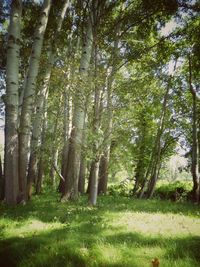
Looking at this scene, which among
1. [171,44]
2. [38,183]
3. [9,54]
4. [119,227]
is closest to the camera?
[119,227]

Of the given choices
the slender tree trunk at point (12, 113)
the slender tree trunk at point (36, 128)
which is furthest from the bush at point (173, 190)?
the slender tree trunk at point (12, 113)

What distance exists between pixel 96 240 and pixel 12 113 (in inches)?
266

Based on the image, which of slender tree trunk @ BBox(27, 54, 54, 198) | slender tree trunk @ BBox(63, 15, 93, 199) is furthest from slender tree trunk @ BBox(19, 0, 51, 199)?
slender tree trunk @ BBox(63, 15, 93, 199)

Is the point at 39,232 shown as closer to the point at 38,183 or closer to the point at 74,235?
the point at 74,235

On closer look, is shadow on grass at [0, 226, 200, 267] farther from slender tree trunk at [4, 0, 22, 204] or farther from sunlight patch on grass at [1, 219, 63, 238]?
slender tree trunk at [4, 0, 22, 204]

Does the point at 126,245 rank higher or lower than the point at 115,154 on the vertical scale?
lower

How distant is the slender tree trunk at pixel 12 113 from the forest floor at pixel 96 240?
203 cm

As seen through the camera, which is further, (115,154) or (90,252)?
(115,154)

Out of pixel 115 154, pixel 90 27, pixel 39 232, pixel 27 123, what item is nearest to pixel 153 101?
pixel 115 154

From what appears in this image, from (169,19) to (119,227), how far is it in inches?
488

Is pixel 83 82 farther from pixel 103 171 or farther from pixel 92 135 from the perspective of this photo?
pixel 103 171

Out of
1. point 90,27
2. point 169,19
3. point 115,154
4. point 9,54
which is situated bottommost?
point 115,154

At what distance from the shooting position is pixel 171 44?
16.6m

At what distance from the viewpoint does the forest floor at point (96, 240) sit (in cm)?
532
